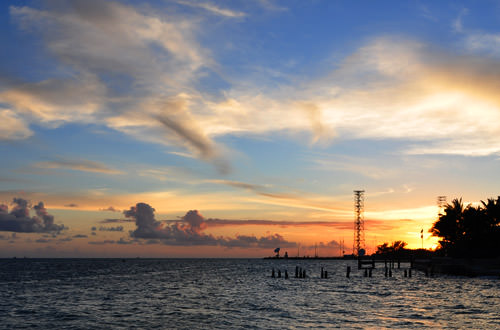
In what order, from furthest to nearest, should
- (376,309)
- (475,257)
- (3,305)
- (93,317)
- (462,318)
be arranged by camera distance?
(475,257) → (3,305) → (376,309) → (93,317) → (462,318)

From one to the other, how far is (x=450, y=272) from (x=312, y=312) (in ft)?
240

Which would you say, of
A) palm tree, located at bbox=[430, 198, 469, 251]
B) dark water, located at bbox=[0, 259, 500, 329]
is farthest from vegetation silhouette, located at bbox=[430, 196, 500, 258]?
dark water, located at bbox=[0, 259, 500, 329]

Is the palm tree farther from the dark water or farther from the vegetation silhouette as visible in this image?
the dark water

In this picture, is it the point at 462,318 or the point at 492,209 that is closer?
the point at 462,318

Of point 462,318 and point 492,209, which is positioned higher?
point 492,209

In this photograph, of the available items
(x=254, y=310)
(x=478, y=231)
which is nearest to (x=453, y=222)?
(x=478, y=231)

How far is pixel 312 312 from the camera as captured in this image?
45375 mm

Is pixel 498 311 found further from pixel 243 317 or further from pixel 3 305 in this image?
pixel 3 305

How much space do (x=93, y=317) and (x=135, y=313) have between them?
4086 millimetres

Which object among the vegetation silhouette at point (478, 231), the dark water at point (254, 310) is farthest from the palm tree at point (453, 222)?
the dark water at point (254, 310)

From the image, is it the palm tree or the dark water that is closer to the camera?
the dark water

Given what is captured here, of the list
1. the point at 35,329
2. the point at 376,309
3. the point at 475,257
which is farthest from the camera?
the point at 475,257

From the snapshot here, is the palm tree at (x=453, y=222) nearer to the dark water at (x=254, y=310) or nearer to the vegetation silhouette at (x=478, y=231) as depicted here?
the vegetation silhouette at (x=478, y=231)

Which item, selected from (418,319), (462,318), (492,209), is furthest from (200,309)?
(492,209)
